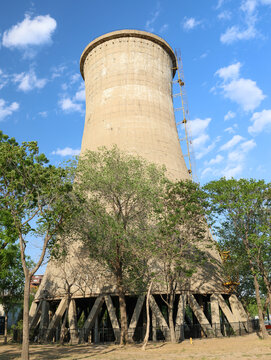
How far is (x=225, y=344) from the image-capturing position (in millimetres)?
17344

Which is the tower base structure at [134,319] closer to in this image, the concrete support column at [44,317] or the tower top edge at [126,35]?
the concrete support column at [44,317]

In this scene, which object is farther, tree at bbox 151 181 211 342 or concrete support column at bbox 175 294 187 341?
concrete support column at bbox 175 294 187 341

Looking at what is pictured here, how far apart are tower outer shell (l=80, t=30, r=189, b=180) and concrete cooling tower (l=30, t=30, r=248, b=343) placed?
3.5 inches

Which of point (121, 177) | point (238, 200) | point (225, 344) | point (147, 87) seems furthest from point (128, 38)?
point (225, 344)

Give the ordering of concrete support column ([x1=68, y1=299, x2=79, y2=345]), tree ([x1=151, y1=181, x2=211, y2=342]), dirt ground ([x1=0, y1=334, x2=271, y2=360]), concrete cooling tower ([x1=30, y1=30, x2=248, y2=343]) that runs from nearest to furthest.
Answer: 1. dirt ground ([x1=0, y1=334, x2=271, y2=360])
2. tree ([x1=151, y1=181, x2=211, y2=342])
3. concrete support column ([x1=68, y1=299, x2=79, y2=345])
4. concrete cooling tower ([x1=30, y1=30, x2=248, y2=343])

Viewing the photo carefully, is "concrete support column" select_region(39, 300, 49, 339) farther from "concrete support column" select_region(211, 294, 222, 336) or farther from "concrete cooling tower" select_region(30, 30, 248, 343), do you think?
"concrete support column" select_region(211, 294, 222, 336)

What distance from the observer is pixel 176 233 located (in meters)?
18.8

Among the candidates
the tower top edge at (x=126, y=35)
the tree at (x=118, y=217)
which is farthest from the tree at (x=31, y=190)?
the tower top edge at (x=126, y=35)

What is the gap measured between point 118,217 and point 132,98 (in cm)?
1332

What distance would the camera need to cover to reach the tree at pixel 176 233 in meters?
18.5

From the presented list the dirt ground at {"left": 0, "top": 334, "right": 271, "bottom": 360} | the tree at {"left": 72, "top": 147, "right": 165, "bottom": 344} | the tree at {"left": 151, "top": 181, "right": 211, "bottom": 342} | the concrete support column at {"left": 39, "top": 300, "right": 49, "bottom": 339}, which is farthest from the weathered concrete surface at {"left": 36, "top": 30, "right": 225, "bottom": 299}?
the dirt ground at {"left": 0, "top": 334, "right": 271, "bottom": 360}

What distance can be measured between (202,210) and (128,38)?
19.5m

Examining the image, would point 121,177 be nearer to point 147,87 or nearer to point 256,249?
point 256,249

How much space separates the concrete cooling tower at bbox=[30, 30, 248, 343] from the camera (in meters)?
21.2
